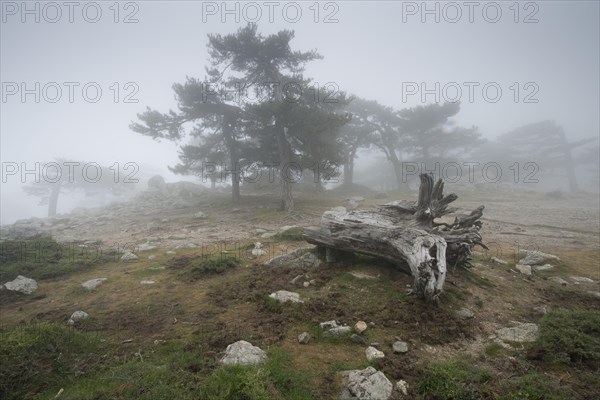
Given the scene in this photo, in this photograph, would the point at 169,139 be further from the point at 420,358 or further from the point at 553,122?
the point at 553,122

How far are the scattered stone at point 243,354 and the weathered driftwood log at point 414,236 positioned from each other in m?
3.14

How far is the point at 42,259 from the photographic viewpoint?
886 centimetres

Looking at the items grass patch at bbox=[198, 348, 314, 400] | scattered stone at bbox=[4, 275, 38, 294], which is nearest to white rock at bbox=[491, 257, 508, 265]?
grass patch at bbox=[198, 348, 314, 400]

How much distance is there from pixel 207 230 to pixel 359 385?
13003 millimetres

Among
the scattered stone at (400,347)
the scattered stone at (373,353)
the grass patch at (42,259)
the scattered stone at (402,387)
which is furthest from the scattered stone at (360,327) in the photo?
the grass patch at (42,259)

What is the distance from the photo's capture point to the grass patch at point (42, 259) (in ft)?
25.9

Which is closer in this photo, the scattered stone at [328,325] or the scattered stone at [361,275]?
the scattered stone at [328,325]

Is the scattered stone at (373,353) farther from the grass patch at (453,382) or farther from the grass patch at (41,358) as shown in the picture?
the grass patch at (41,358)

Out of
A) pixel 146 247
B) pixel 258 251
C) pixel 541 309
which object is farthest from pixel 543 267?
pixel 146 247

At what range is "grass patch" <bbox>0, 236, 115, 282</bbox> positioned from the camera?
25.9 ft

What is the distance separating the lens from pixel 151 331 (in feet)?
15.4

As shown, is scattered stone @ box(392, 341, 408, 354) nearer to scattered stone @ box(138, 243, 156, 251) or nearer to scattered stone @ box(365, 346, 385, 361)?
scattered stone @ box(365, 346, 385, 361)

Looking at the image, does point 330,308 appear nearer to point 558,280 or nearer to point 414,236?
point 414,236

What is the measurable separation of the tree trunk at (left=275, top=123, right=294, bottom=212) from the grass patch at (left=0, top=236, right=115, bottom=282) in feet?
36.5
